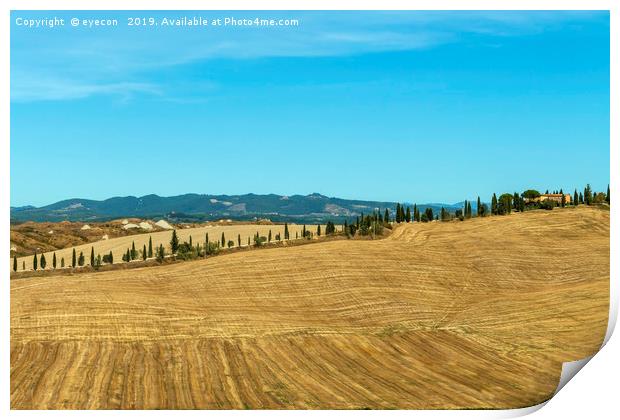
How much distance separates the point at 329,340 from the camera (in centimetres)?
1603

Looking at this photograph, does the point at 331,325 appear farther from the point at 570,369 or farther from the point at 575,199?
the point at 575,199

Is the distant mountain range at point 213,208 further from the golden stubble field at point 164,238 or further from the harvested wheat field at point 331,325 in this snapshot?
the harvested wheat field at point 331,325

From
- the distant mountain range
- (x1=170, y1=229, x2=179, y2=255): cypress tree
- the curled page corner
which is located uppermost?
the distant mountain range

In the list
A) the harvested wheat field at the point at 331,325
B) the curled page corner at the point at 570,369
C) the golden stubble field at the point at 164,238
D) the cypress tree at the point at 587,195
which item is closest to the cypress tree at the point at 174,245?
the golden stubble field at the point at 164,238

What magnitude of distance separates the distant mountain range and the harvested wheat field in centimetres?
102

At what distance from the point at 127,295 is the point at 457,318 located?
292 inches

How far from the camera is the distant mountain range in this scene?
16734 millimetres

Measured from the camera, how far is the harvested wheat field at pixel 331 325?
552 inches

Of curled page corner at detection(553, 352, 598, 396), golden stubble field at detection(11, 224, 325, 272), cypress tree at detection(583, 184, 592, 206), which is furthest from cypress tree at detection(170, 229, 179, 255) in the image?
cypress tree at detection(583, 184, 592, 206)

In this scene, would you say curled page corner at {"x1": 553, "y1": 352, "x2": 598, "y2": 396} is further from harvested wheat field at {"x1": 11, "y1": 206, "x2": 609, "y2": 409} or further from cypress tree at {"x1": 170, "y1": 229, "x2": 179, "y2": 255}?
cypress tree at {"x1": 170, "y1": 229, "x2": 179, "y2": 255}

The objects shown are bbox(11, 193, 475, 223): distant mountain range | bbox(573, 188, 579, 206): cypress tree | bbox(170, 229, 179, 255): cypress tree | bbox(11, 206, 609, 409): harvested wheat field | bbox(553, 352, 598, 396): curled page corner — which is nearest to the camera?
bbox(11, 206, 609, 409): harvested wheat field

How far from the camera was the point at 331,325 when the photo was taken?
16750mm

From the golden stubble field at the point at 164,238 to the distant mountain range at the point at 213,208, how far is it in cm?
30

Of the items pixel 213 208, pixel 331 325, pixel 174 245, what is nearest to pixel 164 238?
pixel 174 245
